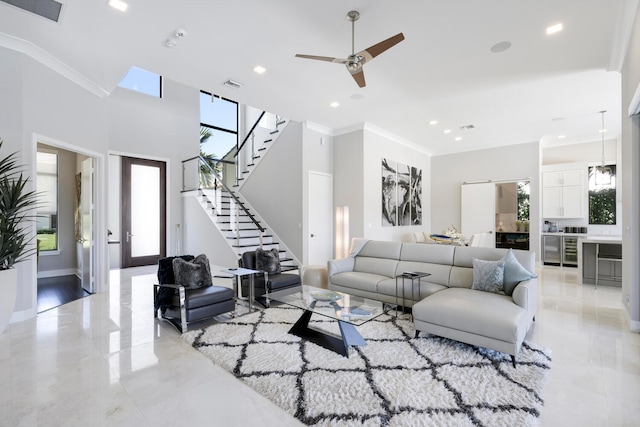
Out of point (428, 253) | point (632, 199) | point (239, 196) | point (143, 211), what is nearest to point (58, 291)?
point (143, 211)

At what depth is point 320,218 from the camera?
23.7ft

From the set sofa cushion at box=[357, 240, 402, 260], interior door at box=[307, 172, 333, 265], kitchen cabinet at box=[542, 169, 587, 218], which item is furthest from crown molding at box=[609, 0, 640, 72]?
interior door at box=[307, 172, 333, 265]

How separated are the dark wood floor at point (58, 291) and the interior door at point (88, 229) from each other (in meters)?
0.20

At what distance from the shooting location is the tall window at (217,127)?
31.2 ft

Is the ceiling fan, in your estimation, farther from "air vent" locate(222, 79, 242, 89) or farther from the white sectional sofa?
the white sectional sofa

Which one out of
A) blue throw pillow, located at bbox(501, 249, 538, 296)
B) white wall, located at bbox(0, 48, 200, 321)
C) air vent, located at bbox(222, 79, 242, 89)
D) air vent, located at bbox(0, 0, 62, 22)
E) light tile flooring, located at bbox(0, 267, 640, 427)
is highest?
air vent, located at bbox(0, 0, 62, 22)

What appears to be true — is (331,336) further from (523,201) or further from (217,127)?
(217,127)

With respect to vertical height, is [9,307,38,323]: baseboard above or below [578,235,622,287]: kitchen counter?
below

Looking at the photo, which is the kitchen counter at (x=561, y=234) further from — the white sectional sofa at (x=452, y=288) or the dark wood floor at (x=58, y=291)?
the dark wood floor at (x=58, y=291)

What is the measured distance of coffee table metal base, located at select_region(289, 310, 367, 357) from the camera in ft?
9.64

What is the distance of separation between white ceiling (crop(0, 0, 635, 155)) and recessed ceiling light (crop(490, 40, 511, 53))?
0.22ft

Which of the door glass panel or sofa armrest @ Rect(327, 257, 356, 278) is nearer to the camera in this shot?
sofa armrest @ Rect(327, 257, 356, 278)

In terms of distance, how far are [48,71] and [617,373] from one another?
7127mm

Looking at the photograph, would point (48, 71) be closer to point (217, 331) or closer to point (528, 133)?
point (217, 331)
